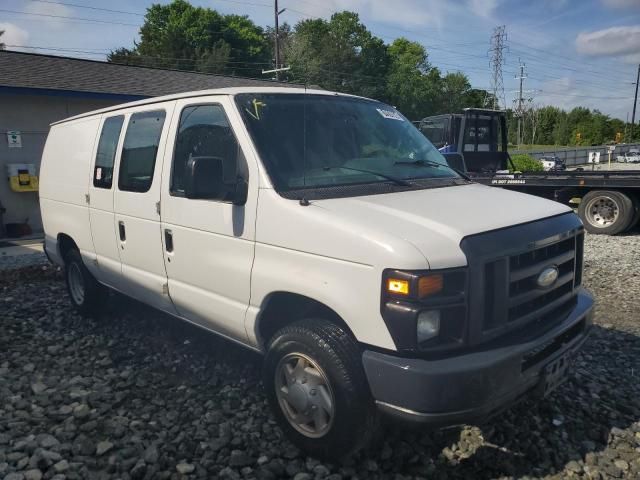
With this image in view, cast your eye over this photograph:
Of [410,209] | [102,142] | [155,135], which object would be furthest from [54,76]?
[410,209]

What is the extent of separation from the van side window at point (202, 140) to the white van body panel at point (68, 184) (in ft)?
5.38

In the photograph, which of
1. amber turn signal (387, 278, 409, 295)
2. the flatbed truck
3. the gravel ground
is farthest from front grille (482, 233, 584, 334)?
the flatbed truck

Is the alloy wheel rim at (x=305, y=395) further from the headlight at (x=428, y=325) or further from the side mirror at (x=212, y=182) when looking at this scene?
the side mirror at (x=212, y=182)

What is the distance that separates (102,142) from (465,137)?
11179 millimetres

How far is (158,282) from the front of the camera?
4016 mm

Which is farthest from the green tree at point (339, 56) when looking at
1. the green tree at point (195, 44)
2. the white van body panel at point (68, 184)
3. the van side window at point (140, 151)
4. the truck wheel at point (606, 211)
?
the van side window at point (140, 151)

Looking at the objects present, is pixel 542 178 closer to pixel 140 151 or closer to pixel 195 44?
pixel 140 151

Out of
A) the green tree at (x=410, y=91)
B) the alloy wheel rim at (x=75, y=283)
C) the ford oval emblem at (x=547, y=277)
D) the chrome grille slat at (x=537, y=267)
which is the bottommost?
the alloy wheel rim at (x=75, y=283)

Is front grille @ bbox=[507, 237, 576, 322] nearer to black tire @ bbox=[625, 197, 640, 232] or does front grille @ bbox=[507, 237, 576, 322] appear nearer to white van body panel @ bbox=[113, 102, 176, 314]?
white van body panel @ bbox=[113, 102, 176, 314]

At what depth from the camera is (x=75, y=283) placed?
566cm

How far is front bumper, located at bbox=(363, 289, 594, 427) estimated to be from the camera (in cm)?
239

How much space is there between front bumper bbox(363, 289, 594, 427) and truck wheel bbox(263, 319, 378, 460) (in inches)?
5.5

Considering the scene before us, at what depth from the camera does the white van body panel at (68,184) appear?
4.99 m

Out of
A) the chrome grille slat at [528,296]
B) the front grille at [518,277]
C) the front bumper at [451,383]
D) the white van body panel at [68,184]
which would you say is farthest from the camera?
the white van body panel at [68,184]
